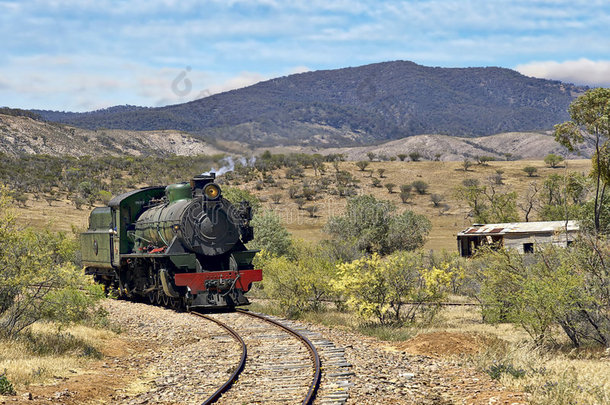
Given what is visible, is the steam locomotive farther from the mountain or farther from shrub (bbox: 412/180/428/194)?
the mountain

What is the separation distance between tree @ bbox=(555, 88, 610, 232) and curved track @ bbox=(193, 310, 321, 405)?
14476 mm

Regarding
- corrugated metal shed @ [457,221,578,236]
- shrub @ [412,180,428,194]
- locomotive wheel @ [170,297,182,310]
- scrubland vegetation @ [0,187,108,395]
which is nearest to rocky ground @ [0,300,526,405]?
scrubland vegetation @ [0,187,108,395]

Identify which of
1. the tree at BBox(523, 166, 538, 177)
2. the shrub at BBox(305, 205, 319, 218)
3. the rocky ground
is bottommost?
the rocky ground

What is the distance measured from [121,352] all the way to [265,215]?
24.7 meters

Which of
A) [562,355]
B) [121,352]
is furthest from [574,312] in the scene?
[121,352]

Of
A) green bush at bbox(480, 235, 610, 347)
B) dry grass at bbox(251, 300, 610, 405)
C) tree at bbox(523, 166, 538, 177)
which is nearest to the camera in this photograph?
dry grass at bbox(251, 300, 610, 405)

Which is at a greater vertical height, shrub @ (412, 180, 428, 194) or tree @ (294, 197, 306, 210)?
shrub @ (412, 180, 428, 194)

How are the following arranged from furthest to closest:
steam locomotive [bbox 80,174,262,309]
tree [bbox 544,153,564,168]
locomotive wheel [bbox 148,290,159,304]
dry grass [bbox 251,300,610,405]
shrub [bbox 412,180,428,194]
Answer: tree [bbox 544,153,564,168] < shrub [bbox 412,180,428,194] < locomotive wheel [bbox 148,290,159,304] < steam locomotive [bbox 80,174,262,309] < dry grass [bbox 251,300,610,405]

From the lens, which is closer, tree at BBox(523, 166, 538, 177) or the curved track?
the curved track

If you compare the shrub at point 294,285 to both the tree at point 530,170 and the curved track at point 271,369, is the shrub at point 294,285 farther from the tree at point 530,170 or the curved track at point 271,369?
the tree at point 530,170

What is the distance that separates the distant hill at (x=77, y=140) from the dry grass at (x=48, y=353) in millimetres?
85872

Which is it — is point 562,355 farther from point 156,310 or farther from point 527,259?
point 527,259

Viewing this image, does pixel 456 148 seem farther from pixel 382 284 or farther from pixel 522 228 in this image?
pixel 382 284

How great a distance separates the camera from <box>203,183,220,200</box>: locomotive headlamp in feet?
69.8
